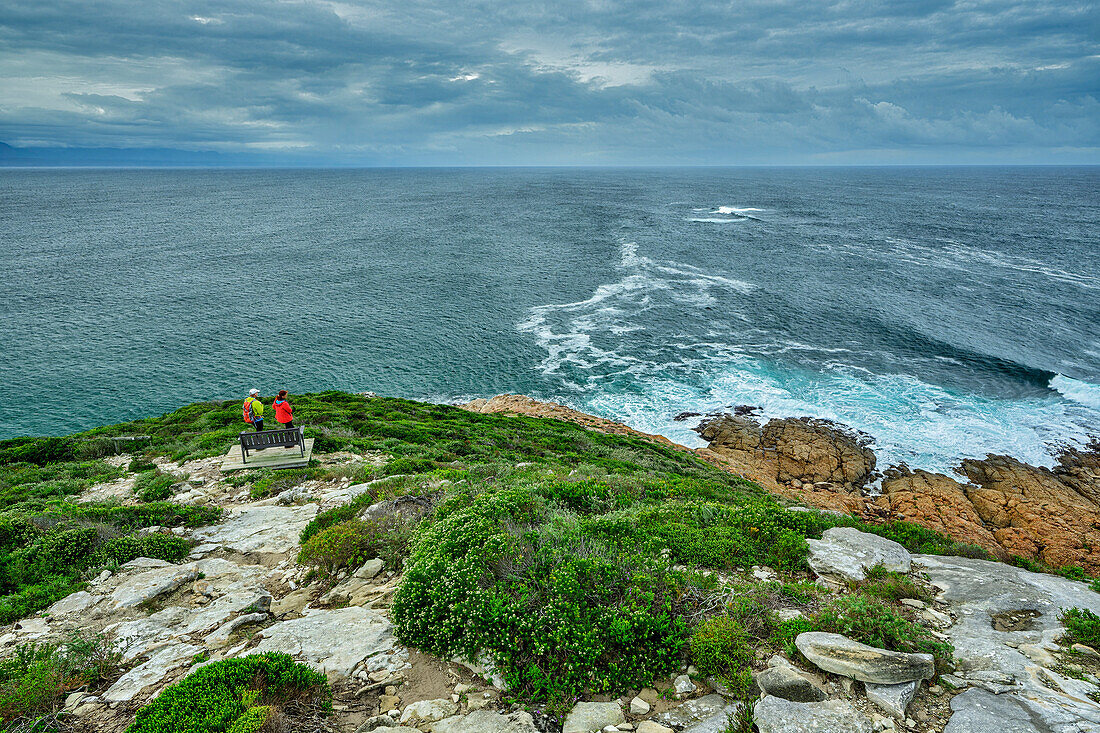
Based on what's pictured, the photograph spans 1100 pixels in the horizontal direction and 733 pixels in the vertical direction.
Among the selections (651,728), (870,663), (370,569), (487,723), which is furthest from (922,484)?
(487,723)

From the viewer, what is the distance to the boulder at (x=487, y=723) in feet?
21.4

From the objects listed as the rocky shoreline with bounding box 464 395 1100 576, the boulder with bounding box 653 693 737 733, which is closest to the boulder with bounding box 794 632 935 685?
the boulder with bounding box 653 693 737 733

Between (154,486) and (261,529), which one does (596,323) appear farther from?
(261,529)

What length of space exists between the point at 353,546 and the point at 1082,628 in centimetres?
1244

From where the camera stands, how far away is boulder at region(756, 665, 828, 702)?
6.71 meters

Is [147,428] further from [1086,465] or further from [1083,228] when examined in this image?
[1083,228]

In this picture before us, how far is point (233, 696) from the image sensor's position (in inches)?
265

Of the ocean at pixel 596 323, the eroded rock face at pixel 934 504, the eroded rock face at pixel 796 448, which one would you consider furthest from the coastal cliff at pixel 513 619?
the ocean at pixel 596 323

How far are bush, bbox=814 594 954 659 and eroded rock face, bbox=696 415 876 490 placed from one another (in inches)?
1106

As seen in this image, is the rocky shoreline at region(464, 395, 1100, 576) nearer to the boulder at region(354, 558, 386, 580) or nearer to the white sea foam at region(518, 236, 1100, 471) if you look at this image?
the white sea foam at region(518, 236, 1100, 471)

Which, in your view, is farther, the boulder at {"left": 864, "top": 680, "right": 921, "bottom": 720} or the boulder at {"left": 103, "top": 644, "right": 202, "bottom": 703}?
the boulder at {"left": 103, "top": 644, "right": 202, "bottom": 703}

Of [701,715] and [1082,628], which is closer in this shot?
[701,715]

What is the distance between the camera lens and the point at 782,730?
6.22 m

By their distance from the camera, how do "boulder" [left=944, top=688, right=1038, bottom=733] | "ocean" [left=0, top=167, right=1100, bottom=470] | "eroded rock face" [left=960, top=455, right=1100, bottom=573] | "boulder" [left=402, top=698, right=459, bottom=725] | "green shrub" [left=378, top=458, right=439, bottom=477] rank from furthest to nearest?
"ocean" [left=0, top=167, right=1100, bottom=470]
"eroded rock face" [left=960, top=455, right=1100, bottom=573]
"green shrub" [left=378, top=458, right=439, bottom=477]
"boulder" [left=402, top=698, right=459, bottom=725]
"boulder" [left=944, top=688, right=1038, bottom=733]
